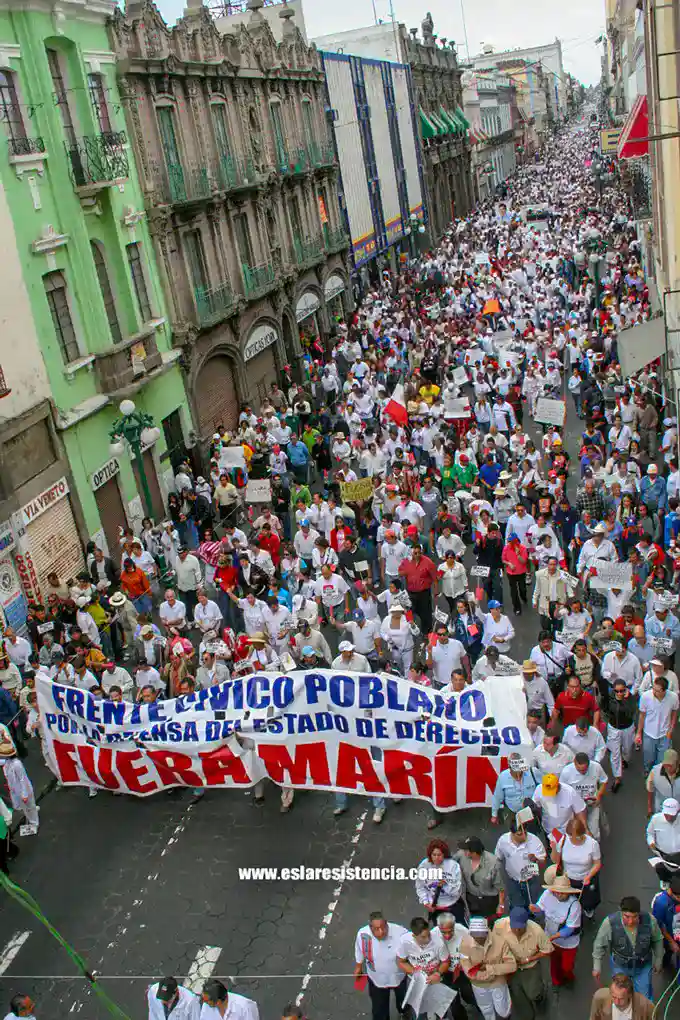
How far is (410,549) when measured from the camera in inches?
578

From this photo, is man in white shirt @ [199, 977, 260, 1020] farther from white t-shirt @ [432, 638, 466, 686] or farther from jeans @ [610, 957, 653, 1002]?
white t-shirt @ [432, 638, 466, 686]

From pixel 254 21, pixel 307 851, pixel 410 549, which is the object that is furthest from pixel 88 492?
pixel 254 21

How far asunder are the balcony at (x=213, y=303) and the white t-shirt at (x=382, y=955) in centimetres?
1945

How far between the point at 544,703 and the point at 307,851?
2923 millimetres

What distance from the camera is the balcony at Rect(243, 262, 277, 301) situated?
94.5ft

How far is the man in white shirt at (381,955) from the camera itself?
7598 millimetres

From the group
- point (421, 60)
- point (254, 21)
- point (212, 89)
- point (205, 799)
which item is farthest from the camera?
point (421, 60)

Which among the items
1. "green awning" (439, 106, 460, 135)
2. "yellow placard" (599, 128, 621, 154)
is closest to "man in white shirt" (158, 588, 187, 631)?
"yellow placard" (599, 128, 621, 154)

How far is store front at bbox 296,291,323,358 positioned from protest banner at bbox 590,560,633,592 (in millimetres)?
22468

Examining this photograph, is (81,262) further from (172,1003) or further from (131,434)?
(172,1003)

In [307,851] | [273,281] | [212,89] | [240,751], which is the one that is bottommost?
[307,851]

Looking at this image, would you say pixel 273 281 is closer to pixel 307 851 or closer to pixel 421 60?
pixel 307 851

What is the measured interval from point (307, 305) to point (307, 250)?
1.90 m

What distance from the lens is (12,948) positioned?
975 cm
